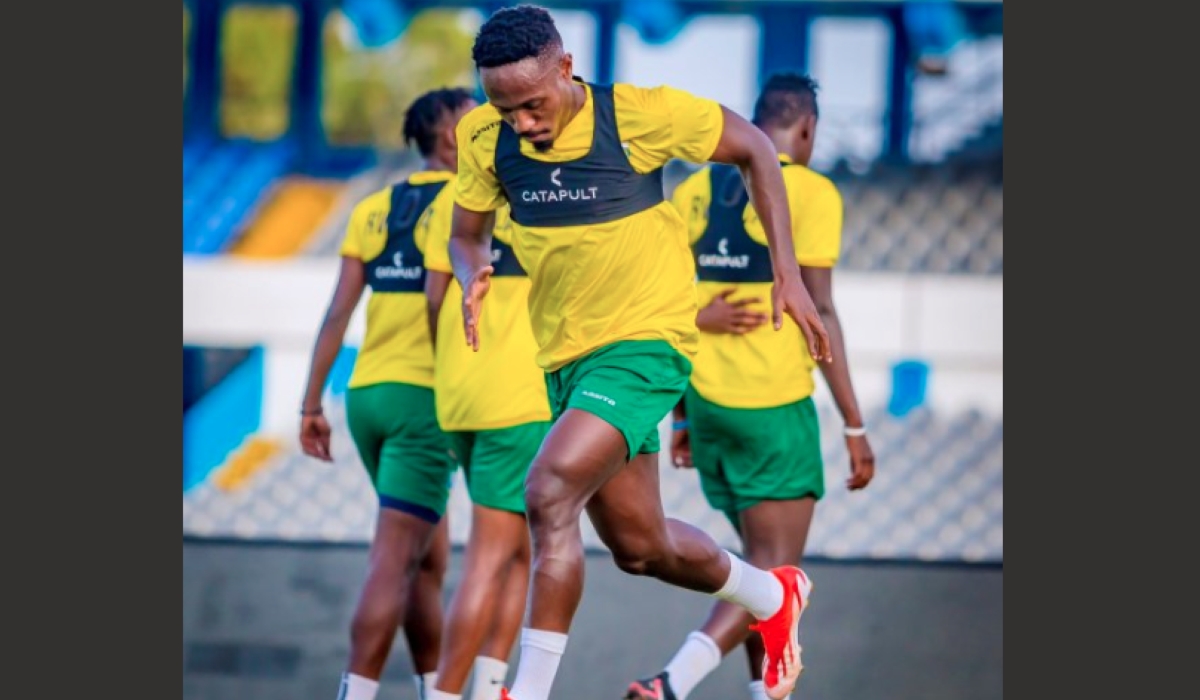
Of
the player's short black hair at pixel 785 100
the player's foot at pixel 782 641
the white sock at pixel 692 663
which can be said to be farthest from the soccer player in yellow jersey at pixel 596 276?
the player's short black hair at pixel 785 100

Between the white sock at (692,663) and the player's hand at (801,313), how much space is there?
1.22 metres

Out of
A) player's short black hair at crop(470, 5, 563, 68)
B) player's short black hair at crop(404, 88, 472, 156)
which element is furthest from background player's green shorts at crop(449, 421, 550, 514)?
player's short black hair at crop(470, 5, 563, 68)

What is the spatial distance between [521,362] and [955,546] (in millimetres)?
3795

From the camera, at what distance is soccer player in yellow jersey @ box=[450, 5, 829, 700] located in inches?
154

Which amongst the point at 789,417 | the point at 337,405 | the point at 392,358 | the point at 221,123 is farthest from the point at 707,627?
the point at 221,123

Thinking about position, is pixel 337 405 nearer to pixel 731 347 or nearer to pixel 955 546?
pixel 955 546

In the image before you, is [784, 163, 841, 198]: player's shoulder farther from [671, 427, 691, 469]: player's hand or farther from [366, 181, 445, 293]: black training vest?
[366, 181, 445, 293]: black training vest

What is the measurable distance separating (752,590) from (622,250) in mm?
1044

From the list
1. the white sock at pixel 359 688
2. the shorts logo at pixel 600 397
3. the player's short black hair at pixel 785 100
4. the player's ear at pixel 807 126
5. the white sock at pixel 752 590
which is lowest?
the white sock at pixel 359 688

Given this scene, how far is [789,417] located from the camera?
201 inches

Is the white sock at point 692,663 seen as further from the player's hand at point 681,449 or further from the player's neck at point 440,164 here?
the player's neck at point 440,164

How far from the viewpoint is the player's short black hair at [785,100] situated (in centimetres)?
514

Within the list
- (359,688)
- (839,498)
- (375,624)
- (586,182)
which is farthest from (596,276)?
(839,498)

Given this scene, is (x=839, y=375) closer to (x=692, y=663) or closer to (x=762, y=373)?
(x=762, y=373)
